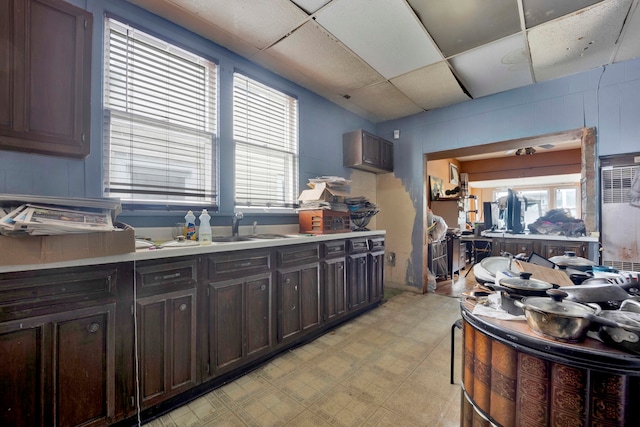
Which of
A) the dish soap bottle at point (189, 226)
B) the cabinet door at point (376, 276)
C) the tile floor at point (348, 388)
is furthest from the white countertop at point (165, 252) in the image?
the cabinet door at point (376, 276)

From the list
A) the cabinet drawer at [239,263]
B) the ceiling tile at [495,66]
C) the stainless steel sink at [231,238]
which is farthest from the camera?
the ceiling tile at [495,66]

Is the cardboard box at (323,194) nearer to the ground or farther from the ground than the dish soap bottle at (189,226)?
farther from the ground

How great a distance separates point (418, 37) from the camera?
8.35 feet

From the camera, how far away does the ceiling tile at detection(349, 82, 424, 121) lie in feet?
11.9

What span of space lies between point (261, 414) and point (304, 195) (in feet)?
7.05

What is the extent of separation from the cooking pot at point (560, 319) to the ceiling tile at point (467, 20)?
7.46ft

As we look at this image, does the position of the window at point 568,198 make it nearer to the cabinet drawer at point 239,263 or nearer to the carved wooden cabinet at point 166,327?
the cabinet drawer at point 239,263

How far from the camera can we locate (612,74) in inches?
119

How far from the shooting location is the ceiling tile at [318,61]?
2.57m

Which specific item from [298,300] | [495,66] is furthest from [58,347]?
[495,66]

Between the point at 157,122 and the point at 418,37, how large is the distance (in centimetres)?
251

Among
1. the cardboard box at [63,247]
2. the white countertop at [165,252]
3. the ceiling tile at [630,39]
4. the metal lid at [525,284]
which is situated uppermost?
the ceiling tile at [630,39]

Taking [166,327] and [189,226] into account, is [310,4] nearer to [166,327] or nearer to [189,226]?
[189,226]

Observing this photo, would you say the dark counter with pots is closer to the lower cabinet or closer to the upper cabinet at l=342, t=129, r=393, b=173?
the lower cabinet
